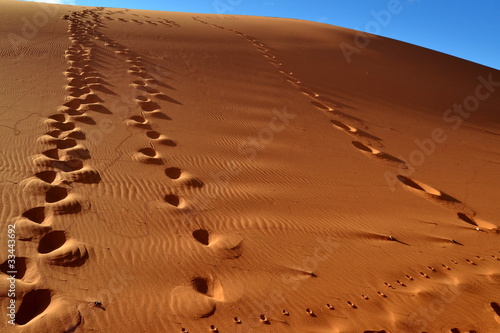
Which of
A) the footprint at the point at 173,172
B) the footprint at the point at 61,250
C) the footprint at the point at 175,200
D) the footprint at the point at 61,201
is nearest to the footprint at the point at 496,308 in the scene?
the footprint at the point at 175,200

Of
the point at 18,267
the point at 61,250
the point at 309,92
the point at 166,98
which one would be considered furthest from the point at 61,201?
the point at 309,92

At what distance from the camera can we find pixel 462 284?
9.73ft

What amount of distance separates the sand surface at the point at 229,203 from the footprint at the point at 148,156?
0.09 feet

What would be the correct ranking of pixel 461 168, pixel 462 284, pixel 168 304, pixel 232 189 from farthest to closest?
1. pixel 461 168
2. pixel 232 189
3. pixel 462 284
4. pixel 168 304

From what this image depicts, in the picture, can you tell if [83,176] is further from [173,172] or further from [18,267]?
[18,267]

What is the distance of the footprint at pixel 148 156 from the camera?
4.36m

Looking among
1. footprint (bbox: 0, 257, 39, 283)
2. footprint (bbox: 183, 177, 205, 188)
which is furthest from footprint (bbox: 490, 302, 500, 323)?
footprint (bbox: 0, 257, 39, 283)

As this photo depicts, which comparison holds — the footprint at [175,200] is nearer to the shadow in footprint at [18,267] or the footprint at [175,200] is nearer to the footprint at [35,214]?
the footprint at [35,214]

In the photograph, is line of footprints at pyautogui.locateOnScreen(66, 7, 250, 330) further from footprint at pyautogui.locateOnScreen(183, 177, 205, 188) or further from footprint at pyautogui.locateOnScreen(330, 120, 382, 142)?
footprint at pyautogui.locateOnScreen(330, 120, 382, 142)

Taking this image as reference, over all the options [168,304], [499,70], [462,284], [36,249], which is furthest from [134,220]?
[499,70]

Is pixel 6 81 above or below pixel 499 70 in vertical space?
below

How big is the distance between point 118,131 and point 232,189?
2157mm

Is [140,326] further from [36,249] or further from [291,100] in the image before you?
[291,100]

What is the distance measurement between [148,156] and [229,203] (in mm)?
1440
